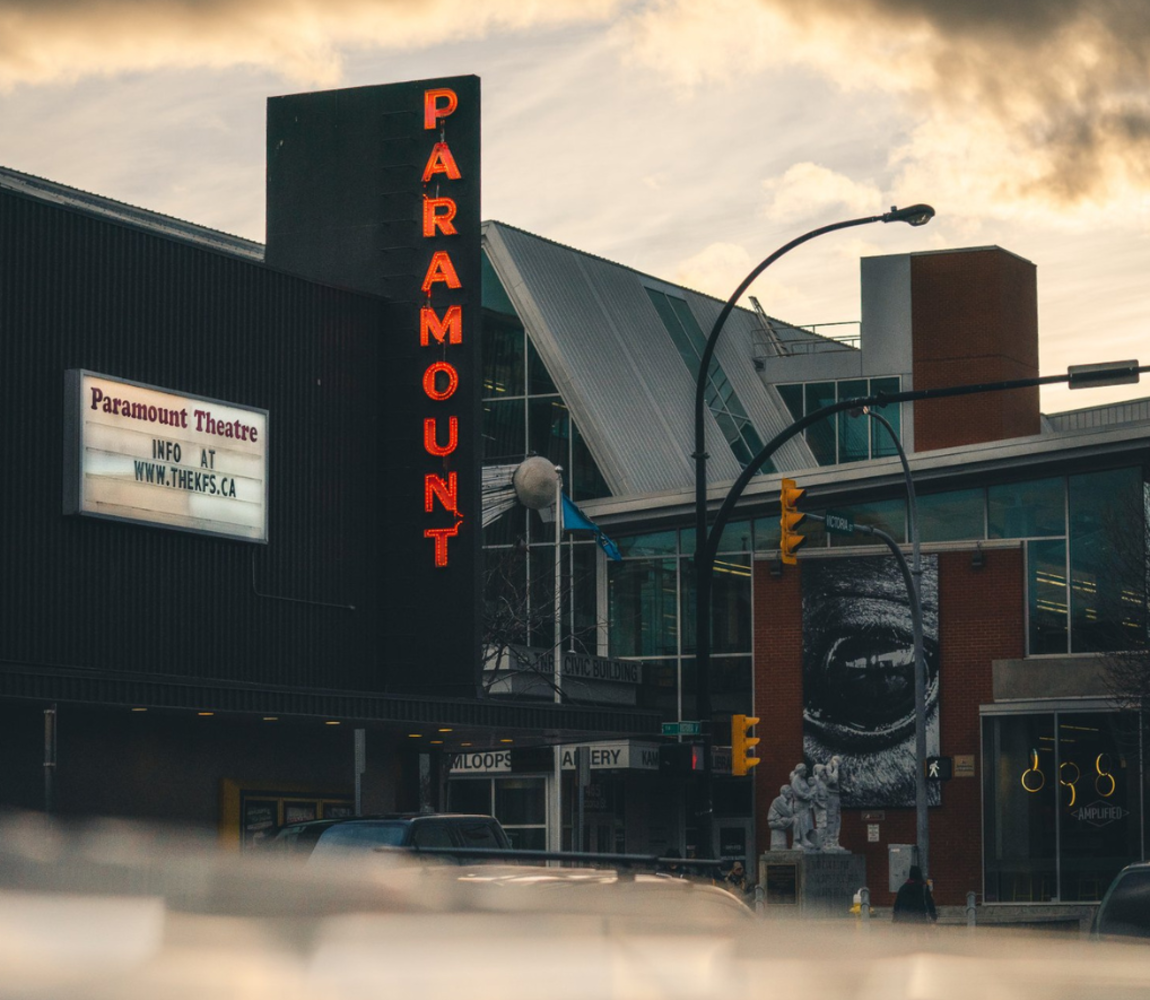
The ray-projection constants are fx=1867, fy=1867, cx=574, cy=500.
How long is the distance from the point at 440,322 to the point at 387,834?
1281cm

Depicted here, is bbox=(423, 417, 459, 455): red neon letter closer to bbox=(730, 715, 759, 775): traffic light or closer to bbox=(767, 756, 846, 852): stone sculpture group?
bbox=(730, 715, 759, 775): traffic light

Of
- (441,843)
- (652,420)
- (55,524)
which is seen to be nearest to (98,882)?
(441,843)

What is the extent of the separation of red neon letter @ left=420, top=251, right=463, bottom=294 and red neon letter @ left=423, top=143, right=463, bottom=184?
47.9 inches

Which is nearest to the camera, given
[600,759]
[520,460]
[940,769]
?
[940,769]

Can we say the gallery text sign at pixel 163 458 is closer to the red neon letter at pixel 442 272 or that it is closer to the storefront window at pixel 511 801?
the red neon letter at pixel 442 272

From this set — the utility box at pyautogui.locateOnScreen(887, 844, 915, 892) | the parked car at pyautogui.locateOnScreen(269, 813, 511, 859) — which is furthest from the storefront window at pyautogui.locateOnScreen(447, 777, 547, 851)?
the parked car at pyautogui.locateOnScreen(269, 813, 511, 859)

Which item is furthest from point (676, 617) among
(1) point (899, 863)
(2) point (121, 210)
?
(2) point (121, 210)

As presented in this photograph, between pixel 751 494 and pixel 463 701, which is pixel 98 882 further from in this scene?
pixel 751 494

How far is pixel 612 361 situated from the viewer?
53500 mm

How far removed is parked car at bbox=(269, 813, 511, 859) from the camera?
58.2 ft

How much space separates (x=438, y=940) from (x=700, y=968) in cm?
49

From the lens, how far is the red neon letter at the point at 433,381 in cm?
2881

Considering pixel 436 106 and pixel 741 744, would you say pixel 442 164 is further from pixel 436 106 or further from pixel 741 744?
pixel 741 744

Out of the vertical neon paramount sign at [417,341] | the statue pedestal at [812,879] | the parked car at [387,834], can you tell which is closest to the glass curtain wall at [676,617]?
the statue pedestal at [812,879]
